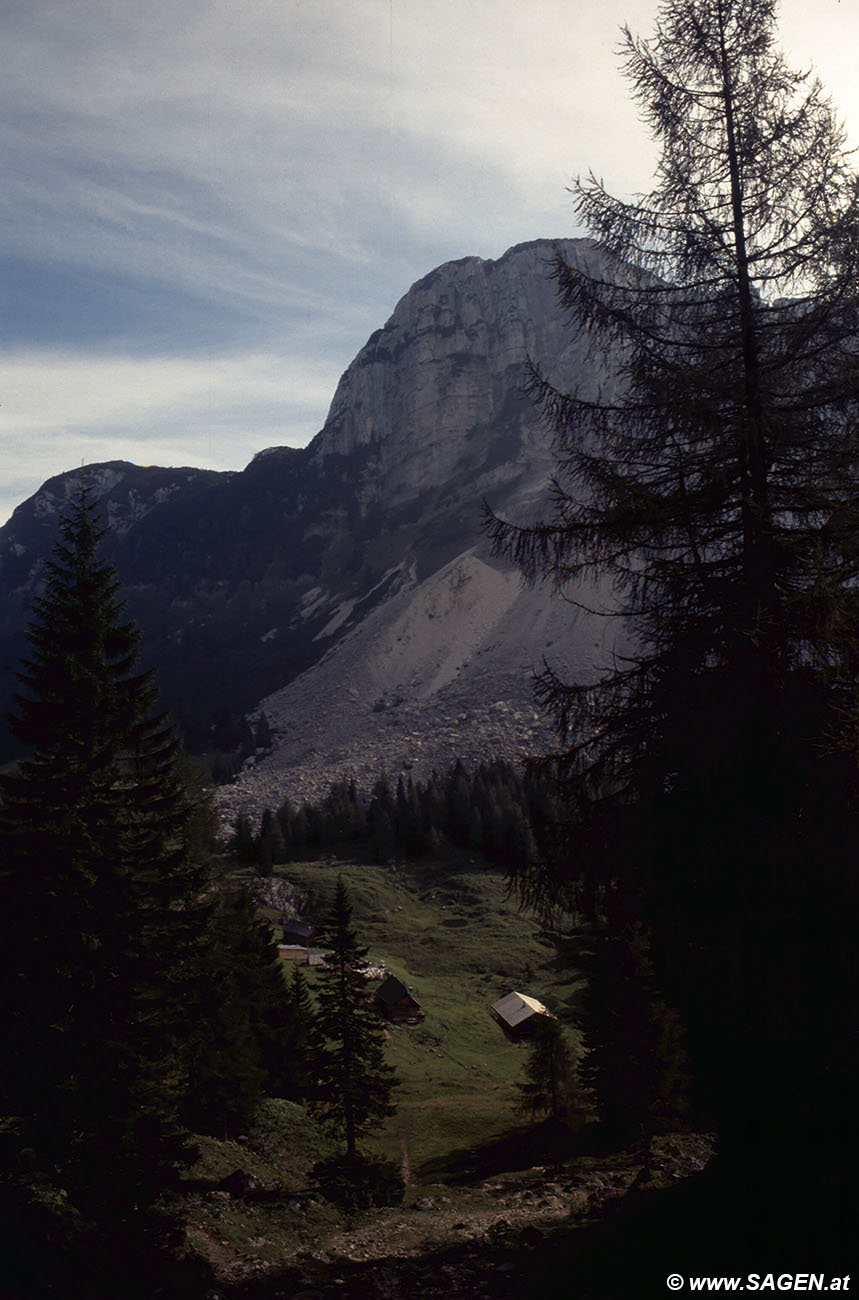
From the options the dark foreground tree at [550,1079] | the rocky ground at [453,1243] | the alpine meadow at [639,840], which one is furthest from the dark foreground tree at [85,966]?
the dark foreground tree at [550,1079]

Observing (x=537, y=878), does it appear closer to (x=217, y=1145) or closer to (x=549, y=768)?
(x=549, y=768)

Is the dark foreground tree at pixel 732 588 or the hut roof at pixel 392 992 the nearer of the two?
the dark foreground tree at pixel 732 588

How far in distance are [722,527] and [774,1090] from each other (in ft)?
19.6

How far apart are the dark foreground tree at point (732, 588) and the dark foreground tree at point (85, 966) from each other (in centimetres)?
708

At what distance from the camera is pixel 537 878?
8.74m

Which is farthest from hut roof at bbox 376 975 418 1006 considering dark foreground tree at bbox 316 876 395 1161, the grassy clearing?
dark foreground tree at bbox 316 876 395 1161

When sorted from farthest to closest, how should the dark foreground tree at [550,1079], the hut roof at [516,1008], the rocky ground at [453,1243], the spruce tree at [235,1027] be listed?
the hut roof at [516,1008]
the dark foreground tree at [550,1079]
the spruce tree at [235,1027]
the rocky ground at [453,1243]

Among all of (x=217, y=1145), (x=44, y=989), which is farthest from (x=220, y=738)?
(x=44, y=989)

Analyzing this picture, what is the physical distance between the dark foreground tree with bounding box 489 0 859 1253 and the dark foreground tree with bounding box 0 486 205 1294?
7081 mm

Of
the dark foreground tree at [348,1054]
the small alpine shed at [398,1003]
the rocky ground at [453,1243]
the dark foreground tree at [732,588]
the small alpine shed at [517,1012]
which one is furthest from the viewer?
the small alpine shed at [517,1012]

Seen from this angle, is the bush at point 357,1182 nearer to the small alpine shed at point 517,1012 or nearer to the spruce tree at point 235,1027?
the spruce tree at point 235,1027

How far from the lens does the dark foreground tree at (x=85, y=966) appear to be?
35.2ft

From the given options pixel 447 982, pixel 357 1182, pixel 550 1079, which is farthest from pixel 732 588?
pixel 447 982

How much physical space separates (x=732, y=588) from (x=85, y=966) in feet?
35.8
